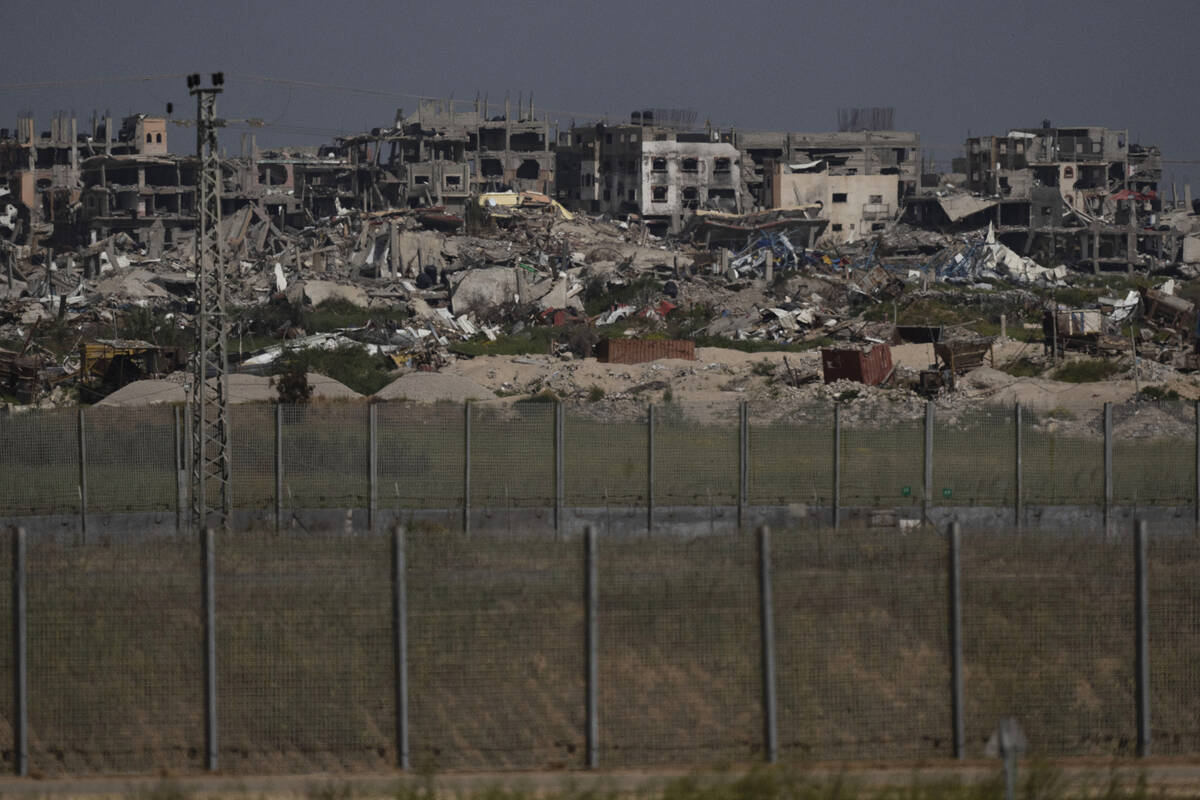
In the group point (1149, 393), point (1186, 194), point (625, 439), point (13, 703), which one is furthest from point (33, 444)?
point (1186, 194)

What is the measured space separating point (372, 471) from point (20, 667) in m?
9.33

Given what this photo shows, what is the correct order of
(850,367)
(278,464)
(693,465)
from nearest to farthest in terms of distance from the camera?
(278,464), (693,465), (850,367)

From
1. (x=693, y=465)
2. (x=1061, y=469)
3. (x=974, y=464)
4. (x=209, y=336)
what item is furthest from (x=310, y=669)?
(x=209, y=336)

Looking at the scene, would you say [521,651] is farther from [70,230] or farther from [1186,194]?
[1186,194]

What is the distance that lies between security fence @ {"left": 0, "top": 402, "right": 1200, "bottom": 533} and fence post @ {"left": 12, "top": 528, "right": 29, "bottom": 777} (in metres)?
9.20

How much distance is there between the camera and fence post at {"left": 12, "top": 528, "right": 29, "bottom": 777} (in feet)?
33.7

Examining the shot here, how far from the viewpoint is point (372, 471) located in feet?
64.1

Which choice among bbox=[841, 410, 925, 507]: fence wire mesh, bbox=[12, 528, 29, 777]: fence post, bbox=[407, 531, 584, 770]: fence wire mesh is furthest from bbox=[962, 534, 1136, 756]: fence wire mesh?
bbox=[841, 410, 925, 507]: fence wire mesh

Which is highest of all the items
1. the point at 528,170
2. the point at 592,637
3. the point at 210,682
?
the point at 528,170

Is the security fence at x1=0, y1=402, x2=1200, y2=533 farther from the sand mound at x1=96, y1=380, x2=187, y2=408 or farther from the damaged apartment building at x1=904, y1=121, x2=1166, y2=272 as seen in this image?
the damaged apartment building at x1=904, y1=121, x2=1166, y2=272

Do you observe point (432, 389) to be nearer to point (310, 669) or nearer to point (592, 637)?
point (310, 669)

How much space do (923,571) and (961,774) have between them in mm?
1262

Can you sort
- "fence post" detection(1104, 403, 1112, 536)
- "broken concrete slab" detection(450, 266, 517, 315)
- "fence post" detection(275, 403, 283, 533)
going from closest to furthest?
"fence post" detection(1104, 403, 1112, 536) < "fence post" detection(275, 403, 283, 533) < "broken concrete slab" detection(450, 266, 517, 315)

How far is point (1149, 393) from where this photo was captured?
33.5 metres
